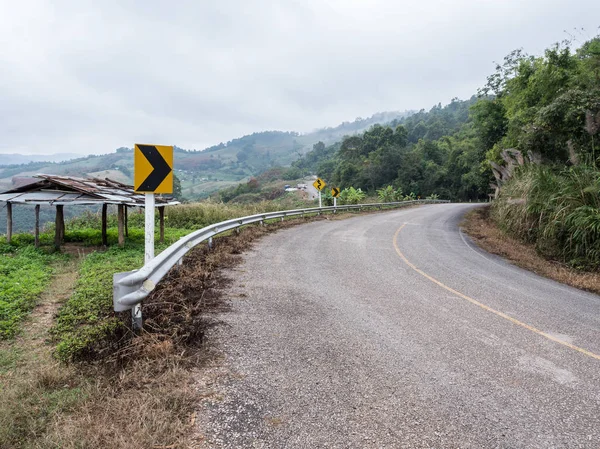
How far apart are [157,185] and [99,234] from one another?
38.2 feet

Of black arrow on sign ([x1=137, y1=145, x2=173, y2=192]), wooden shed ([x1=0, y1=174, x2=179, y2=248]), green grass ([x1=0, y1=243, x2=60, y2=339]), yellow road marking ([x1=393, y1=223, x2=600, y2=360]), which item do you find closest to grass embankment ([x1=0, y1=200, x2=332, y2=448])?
green grass ([x1=0, y1=243, x2=60, y2=339])

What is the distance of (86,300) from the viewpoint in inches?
244

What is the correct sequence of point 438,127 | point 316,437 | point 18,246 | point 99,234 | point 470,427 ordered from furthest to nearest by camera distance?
point 438,127 → point 99,234 → point 18,246 → point 470,427 → point 316,437

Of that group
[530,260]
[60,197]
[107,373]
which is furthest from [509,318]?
[60,197]

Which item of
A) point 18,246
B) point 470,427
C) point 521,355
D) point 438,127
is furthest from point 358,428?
point 438,127

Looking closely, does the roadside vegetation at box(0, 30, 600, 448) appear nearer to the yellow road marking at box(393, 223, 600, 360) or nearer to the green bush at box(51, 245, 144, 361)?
the green bush at box(51, 245, 144, 361)

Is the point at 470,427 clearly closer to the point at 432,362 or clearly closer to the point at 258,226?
the point at 432,362

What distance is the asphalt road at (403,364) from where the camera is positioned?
2.80m

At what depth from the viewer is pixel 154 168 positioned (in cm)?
479

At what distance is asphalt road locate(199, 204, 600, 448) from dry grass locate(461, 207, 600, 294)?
0.99 meters

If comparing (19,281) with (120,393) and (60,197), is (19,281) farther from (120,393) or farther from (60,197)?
(120,393)

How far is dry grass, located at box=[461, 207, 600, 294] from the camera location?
828 centimetres

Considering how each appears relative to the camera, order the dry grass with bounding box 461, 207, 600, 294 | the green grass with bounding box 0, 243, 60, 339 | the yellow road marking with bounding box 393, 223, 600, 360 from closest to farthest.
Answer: the yellow road marking with bounding box 393, 223, 600, 360 → the green grass with bounding box 0, 243, 60, 339 → the dry grass with bounding box 461, 207, 600, 294

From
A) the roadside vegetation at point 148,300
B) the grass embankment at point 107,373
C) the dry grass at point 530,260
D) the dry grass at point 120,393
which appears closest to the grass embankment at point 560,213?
the roadside vegetation at point 148,300
